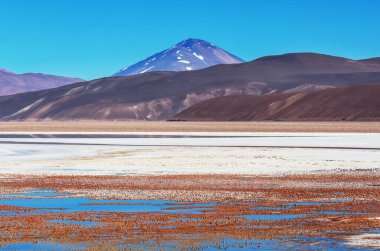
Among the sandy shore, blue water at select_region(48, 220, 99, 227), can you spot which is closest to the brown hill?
the sandy shore

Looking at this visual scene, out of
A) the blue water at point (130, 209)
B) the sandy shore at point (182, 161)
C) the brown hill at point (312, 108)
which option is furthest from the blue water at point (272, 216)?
the brown hill at point (312, 108)

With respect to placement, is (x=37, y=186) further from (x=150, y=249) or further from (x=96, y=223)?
(x=150, y=249)

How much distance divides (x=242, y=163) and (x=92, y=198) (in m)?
14.1

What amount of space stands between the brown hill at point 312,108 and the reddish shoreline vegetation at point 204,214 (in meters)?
134

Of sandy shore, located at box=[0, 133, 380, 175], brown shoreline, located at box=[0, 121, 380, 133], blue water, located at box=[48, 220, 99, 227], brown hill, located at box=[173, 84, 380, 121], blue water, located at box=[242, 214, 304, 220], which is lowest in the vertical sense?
blue water, located at box=[242, 214, 304, 220]

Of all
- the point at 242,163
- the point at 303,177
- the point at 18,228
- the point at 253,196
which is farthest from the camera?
the point at 242,163

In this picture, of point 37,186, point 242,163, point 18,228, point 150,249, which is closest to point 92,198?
point 37,186

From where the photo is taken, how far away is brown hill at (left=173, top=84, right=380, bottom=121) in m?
165

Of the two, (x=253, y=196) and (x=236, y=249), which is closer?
(x=236, y=249)

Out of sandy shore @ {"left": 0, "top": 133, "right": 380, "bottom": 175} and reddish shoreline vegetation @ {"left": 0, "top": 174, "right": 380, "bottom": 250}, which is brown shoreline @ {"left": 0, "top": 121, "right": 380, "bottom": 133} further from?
reddish shoreline vegetation @ {"left": 0, "top": 174, "right": 380, "bottom": 250}

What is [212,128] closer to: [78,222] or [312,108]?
[312,108]

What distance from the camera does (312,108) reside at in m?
178

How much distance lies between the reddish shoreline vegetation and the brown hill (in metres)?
134

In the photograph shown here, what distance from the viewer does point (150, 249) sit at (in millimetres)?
13008
